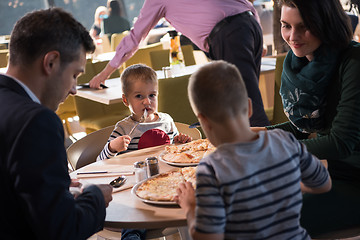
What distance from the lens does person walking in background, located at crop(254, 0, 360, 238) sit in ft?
5.56

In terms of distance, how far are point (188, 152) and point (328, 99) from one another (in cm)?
62

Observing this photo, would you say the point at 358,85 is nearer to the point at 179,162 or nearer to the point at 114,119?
the point at 179,162

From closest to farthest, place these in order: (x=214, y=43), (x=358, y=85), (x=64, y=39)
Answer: (x=64, y=39) < (x=358, y=85) < (x=214, y=43)

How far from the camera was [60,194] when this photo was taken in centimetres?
Result: 115

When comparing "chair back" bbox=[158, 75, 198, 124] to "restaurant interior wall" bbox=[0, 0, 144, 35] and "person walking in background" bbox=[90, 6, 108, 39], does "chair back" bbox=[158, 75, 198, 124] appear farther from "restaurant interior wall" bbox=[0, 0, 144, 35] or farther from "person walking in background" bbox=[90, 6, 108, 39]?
"person walking in background" bbox=[90, 6, 108, 39]

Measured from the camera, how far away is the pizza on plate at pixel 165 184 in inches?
58.3

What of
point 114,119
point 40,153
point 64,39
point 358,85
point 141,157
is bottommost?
point 114,119

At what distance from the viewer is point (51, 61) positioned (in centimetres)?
128

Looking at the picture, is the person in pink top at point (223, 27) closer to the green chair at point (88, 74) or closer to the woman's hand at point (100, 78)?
the woman's hand at point (100, 78)

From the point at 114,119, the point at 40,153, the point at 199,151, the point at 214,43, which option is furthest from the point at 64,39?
the point at 114,119

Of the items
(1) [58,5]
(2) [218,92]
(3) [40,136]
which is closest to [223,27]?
(2) [218,92]

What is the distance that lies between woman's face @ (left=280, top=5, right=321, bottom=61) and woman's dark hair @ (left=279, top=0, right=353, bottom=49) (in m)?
0.02

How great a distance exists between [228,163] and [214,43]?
1999mm

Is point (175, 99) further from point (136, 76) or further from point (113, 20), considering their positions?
point (113, 20)
